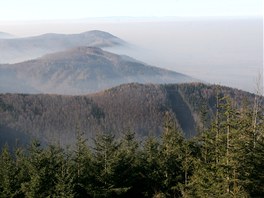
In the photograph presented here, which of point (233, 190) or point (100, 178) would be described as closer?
point (233, 190)

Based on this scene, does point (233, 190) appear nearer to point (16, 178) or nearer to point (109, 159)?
point (109, 159)

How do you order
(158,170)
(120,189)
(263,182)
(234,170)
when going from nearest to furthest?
(234,170), (263,182), (120,189), (158,170)

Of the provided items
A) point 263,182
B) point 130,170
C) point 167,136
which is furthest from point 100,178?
point 263,182

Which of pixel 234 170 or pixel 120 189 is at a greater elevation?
pixel 234 170

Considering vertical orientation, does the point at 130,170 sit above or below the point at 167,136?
below

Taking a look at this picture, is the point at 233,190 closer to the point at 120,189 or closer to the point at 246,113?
the point at 120,189

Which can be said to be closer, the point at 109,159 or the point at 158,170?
the point at 109,159

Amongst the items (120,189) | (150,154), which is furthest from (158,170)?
(120,189)

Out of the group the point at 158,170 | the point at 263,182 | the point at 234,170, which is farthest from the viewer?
the point at 158,170

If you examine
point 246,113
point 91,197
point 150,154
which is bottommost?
point 91,197
